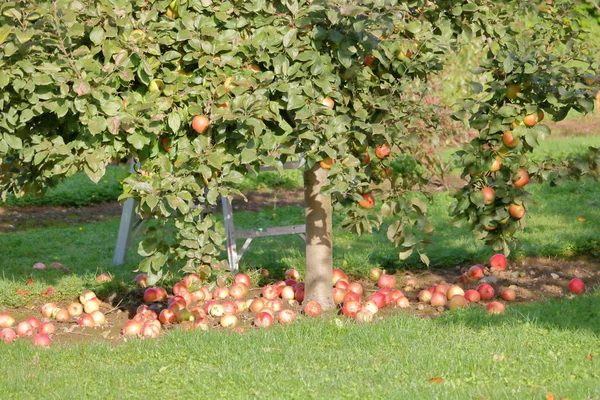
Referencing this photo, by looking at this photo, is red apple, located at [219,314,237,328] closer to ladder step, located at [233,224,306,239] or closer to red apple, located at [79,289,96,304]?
red apple, located at [79,289,96,304]

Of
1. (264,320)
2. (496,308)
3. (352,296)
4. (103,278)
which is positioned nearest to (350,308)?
(352,296)

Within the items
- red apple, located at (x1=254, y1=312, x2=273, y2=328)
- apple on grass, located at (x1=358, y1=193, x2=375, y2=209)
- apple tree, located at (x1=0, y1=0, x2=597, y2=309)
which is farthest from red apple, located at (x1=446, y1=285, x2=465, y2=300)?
red apple, located at (x1=254, y1=312, x2=273, y2=328)

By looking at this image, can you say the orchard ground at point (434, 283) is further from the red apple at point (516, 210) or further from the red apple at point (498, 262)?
the red apple at point (516, 210)

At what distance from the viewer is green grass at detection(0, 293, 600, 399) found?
374 cm

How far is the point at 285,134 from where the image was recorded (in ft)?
14.6

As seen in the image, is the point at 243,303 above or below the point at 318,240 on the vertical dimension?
below

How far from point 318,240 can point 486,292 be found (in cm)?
117

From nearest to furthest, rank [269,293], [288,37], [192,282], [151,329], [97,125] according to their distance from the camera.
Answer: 1. [97,125]
2. [288,37]
3. [151,329]
4. [192,282]
5. [269,293]

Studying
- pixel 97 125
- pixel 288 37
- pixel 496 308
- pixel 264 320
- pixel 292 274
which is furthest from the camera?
pixel 292 274

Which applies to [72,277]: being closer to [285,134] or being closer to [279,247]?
[279,247]

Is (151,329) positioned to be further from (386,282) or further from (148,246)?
(386,282)

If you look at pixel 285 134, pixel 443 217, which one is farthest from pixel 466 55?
pixel 285 134

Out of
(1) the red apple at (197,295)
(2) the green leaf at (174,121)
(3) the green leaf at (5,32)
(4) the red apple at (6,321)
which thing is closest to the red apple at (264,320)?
(1) the red apple at (197,295)

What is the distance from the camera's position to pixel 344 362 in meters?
4.10
